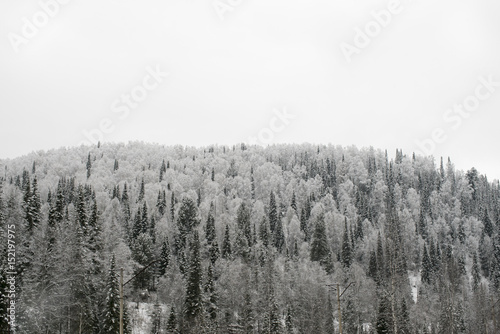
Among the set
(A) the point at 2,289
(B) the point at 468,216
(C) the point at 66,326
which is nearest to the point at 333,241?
(B) the point at 468,216

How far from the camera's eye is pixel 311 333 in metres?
77.1

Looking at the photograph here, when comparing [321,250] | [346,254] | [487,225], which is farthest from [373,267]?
[487,225]

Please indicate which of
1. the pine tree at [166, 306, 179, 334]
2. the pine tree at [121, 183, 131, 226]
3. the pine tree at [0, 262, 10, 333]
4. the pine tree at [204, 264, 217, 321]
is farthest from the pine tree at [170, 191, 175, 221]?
the pine tree at [0, 262, 10, 333]

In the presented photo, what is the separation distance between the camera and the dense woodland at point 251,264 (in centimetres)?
6081

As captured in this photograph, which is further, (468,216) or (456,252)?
(468,216)

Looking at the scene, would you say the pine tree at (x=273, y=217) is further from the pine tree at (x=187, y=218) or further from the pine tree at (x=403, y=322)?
the pine tree at (x=403, y=322)

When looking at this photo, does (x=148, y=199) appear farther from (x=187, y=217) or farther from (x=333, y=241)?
(x=333, y=241)

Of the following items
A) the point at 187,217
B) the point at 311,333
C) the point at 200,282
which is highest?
the point at 187,217

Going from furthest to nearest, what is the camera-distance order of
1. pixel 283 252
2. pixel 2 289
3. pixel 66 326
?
pixel 283 252 → pixel 66 326 → pixel 2 289

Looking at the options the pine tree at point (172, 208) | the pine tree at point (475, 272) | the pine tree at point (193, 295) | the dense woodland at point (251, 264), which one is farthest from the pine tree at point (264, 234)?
the pine tree at point (193, 295)

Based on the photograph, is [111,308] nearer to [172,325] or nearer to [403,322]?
[172,325]

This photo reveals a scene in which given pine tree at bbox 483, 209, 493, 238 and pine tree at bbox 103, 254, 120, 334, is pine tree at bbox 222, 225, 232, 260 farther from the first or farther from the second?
pine tree at bbox 483, 209, 493, 238

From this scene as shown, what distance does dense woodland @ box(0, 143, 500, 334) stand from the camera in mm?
60812

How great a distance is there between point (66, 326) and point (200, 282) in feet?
73.7
